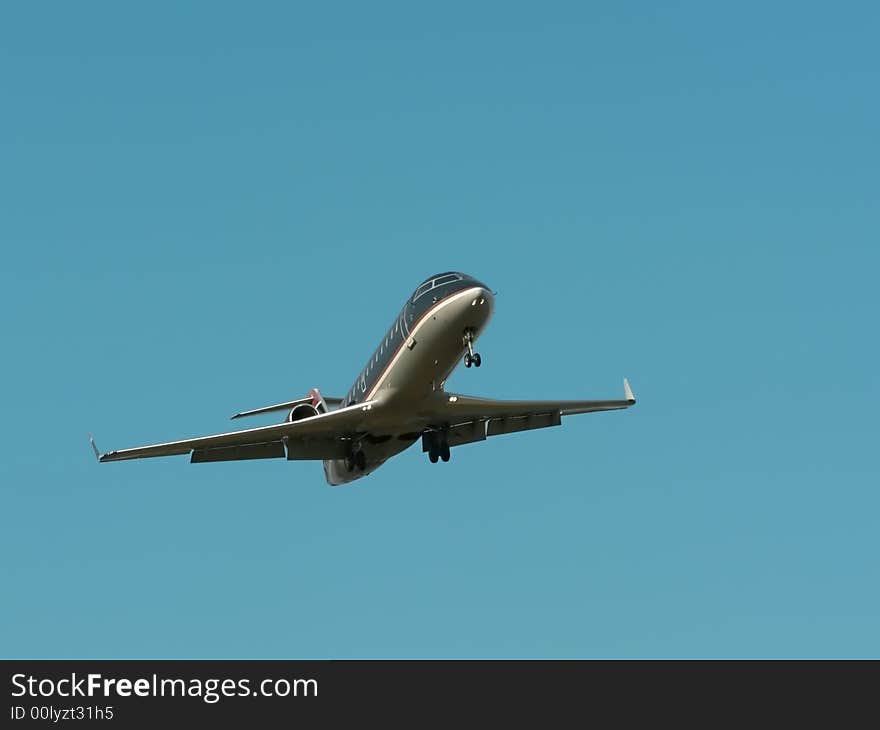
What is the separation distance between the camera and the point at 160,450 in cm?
5944

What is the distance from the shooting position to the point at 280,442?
61.8 metres

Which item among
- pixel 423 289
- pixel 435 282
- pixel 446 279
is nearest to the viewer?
pixel 446 279

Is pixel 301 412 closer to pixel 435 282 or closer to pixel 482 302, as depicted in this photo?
pixel 435 282

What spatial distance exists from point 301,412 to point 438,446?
494cm

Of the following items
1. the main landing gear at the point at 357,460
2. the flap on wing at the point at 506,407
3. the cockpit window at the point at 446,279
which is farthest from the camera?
the main landing gear at the point at 357,460

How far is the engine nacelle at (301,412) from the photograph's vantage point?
203 ft

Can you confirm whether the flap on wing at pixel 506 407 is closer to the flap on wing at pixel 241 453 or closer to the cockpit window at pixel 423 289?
the cockpit window at pixel 423 289

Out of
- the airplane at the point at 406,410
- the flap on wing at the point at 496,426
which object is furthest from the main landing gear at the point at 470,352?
the flap on wing at the point at 496,426

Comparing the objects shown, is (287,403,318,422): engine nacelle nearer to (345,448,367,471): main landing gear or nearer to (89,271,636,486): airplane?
(89,271,636,486): airplane

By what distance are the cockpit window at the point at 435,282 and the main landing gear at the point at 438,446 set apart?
5980 mm

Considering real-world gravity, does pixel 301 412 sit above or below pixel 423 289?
above

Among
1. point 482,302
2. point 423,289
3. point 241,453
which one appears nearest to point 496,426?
point 423,289
